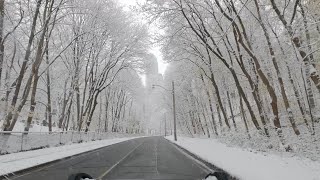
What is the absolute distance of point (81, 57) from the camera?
3634 centimetres

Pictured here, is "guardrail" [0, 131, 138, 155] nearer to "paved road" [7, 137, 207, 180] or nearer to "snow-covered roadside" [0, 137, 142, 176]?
"snow-covered roadside" [0, 137, 142, 176]

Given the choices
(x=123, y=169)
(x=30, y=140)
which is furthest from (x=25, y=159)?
(x=123, y=169)

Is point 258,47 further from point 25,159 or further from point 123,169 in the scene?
point 25,159

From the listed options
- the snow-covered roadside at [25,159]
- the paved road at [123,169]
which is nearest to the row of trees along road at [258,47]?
the paved road at [123,169]

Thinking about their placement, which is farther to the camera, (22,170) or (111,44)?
(111,44)

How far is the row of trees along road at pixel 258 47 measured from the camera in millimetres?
16547

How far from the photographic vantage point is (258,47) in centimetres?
2941

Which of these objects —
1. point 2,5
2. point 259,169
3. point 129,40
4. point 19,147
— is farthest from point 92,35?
point 259,169

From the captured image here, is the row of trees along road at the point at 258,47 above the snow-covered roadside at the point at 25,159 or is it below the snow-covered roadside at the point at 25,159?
above

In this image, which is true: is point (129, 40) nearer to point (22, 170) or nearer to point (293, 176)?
point (22, 170)

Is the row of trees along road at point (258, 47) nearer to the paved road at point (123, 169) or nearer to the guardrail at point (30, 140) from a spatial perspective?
the paved road at point (123, 169)

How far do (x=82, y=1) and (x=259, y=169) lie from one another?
2459 cm

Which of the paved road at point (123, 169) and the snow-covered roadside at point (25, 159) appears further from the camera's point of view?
the snow-covered roadside at point (25, 159)

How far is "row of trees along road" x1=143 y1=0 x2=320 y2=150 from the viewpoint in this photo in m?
16.5
